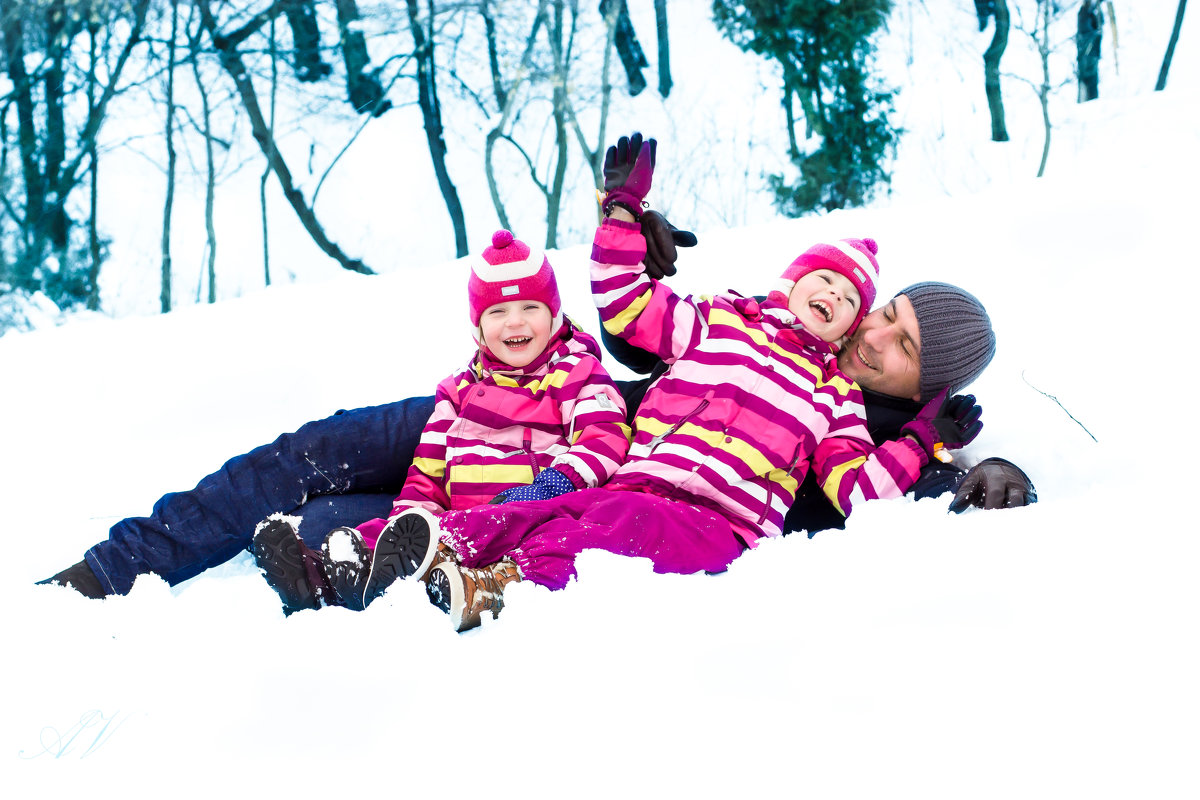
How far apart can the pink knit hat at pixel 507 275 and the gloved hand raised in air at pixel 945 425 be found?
79 centimetres

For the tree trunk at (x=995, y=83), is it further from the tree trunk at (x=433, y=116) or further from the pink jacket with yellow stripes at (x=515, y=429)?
the pink jacket with yellow stripes at (x=515, y=429)

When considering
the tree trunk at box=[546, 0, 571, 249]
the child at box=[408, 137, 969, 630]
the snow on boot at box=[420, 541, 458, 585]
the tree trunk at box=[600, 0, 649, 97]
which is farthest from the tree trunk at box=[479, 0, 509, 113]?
the snow on boot at box=[420, 541, 458, 585]

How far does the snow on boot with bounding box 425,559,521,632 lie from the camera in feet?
4.15

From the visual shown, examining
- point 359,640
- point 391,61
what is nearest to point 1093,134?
point 391,61

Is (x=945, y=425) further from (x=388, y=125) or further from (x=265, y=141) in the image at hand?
(x=265, y=141)

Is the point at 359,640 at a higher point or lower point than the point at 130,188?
lower

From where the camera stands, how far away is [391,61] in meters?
4.55

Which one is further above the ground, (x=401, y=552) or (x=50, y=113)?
(x=50, y=113)

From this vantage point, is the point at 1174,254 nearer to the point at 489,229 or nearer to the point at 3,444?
the point at 489,229

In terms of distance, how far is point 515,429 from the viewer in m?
1.92

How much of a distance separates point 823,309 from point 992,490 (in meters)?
0.49

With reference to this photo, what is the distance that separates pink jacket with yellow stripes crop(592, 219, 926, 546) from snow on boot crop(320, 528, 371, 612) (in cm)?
56

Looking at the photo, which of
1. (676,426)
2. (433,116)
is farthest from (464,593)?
(433,116)

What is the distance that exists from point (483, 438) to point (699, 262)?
1350 mm
